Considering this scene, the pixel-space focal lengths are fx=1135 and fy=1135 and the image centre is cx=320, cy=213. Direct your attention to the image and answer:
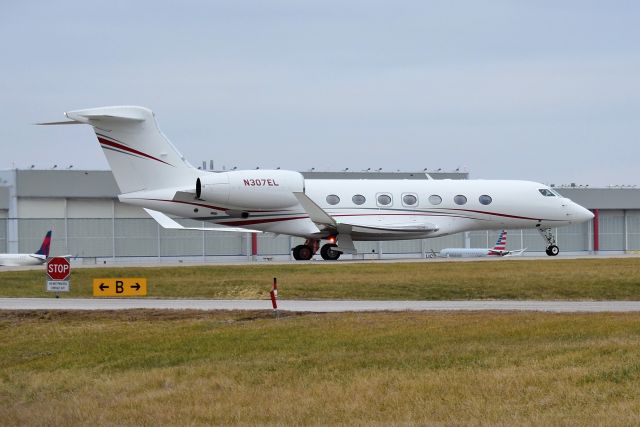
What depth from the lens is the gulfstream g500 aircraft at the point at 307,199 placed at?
146 feet

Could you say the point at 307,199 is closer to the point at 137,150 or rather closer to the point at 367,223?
the point at 367,223

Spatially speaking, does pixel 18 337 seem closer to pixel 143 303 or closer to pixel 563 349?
pixel 143 303

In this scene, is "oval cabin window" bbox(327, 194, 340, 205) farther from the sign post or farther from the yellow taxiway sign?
the sign post

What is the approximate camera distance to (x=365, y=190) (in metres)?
48.5

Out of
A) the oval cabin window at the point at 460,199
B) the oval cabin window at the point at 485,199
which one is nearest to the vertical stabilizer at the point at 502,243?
the oval cabin window at the point at 485,199

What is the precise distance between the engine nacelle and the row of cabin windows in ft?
6.83

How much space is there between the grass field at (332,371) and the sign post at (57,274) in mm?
7980

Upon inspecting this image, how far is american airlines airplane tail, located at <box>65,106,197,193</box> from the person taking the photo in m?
43.9

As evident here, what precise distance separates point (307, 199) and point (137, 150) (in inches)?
273

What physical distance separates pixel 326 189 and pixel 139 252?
2144 cm

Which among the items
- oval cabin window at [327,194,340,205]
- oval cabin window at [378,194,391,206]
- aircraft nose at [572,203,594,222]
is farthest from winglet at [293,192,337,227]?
aircraft nose at [572,203,594,222]

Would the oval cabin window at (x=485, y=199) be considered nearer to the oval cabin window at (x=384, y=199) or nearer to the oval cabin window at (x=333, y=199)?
the oval cabin window at (x=384, y=199)

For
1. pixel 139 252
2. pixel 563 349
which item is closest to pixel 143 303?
Result: pixel 563 349

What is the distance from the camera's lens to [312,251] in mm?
49125
